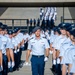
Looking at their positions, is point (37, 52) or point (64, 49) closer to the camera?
point (64, 49)

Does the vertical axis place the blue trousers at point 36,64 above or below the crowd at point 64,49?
below

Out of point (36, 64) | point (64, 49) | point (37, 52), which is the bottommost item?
point (36, 64)

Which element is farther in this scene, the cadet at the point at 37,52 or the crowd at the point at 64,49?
the cadet at the point at 37,52

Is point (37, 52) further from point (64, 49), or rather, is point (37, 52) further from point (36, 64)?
point (64, 49)

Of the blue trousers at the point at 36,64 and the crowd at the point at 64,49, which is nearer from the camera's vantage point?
the crowd at the point at 64,49

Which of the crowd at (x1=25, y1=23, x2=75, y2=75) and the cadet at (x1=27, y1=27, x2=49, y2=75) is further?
the cadet at (x1=27, y1=27, x2=49, y2=75)

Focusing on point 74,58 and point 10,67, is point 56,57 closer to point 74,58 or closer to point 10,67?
point 10,67

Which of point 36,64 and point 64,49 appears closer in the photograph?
point 64,49

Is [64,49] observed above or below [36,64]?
above

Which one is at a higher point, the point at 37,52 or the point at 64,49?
the point at 64,49

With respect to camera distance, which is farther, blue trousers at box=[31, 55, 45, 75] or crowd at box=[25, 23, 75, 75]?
blue trousers at box=[31, 55, 45, 75]

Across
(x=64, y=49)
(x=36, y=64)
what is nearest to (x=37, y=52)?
(x=36, y=64)

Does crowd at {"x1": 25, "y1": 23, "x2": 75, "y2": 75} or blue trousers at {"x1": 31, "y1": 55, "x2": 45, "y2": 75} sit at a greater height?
crowd at {"x1": 25, "y1": 23, "x2": 75, "y2": 75}

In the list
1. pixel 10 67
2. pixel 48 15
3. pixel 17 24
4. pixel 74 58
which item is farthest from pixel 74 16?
pixel 74 58
